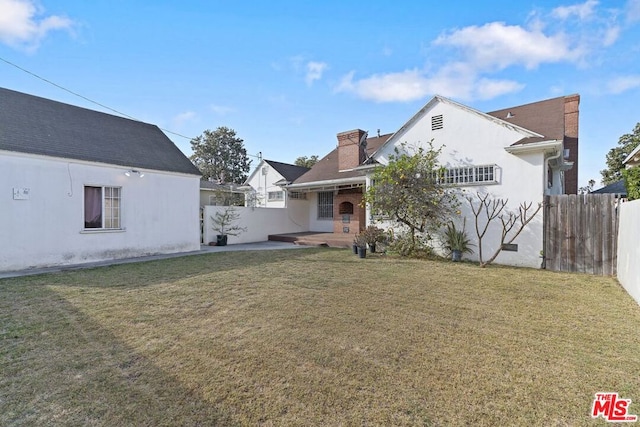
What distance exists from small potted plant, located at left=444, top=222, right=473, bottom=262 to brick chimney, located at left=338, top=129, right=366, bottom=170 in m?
6.68

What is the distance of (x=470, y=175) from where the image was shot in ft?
34.0

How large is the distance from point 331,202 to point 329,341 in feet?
50.7

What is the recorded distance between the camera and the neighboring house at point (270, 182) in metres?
20.2

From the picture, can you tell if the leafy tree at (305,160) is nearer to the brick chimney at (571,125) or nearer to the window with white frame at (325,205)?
the window with white frame at (325,205)

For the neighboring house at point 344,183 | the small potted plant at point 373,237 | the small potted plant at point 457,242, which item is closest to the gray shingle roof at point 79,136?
the neighboring house at point 344,183

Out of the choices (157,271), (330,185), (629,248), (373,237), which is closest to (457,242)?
(373,237)

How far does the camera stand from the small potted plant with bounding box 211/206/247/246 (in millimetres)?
14984

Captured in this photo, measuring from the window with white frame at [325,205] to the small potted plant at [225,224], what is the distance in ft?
18.9

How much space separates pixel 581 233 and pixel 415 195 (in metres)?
4.68

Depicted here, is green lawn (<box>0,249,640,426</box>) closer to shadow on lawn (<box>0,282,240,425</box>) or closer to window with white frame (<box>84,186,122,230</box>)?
shadow on lawn (<box>0,282,240,425</box>)

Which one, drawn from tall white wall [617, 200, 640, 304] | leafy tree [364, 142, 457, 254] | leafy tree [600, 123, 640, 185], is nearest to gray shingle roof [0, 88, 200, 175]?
leafy tree [364, 142, 457, 254]

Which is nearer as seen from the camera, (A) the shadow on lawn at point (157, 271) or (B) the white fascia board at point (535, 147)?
(A) the shadow on lawn at point (157, 271)

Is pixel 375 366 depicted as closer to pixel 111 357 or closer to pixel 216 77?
pixel 111 357

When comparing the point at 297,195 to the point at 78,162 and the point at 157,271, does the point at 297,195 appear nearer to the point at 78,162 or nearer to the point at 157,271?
the point at 78,162
